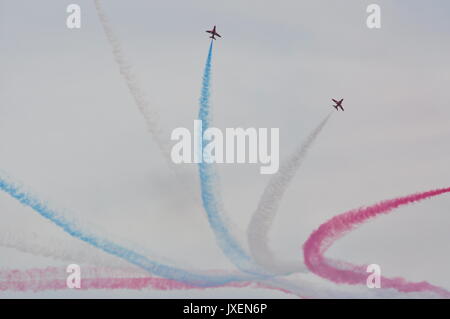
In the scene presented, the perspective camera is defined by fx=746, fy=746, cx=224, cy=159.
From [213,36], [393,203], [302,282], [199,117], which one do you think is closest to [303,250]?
[302,282]

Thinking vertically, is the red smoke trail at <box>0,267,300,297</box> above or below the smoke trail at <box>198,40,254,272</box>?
below

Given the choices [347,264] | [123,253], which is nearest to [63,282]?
[123,253]

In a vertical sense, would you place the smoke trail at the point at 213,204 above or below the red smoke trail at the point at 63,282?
above

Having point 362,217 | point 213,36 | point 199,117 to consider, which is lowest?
point 362,217

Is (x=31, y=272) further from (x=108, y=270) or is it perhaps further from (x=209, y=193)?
(x=209, y=193)

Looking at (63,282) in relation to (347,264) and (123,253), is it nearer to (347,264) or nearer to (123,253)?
(123,253)
